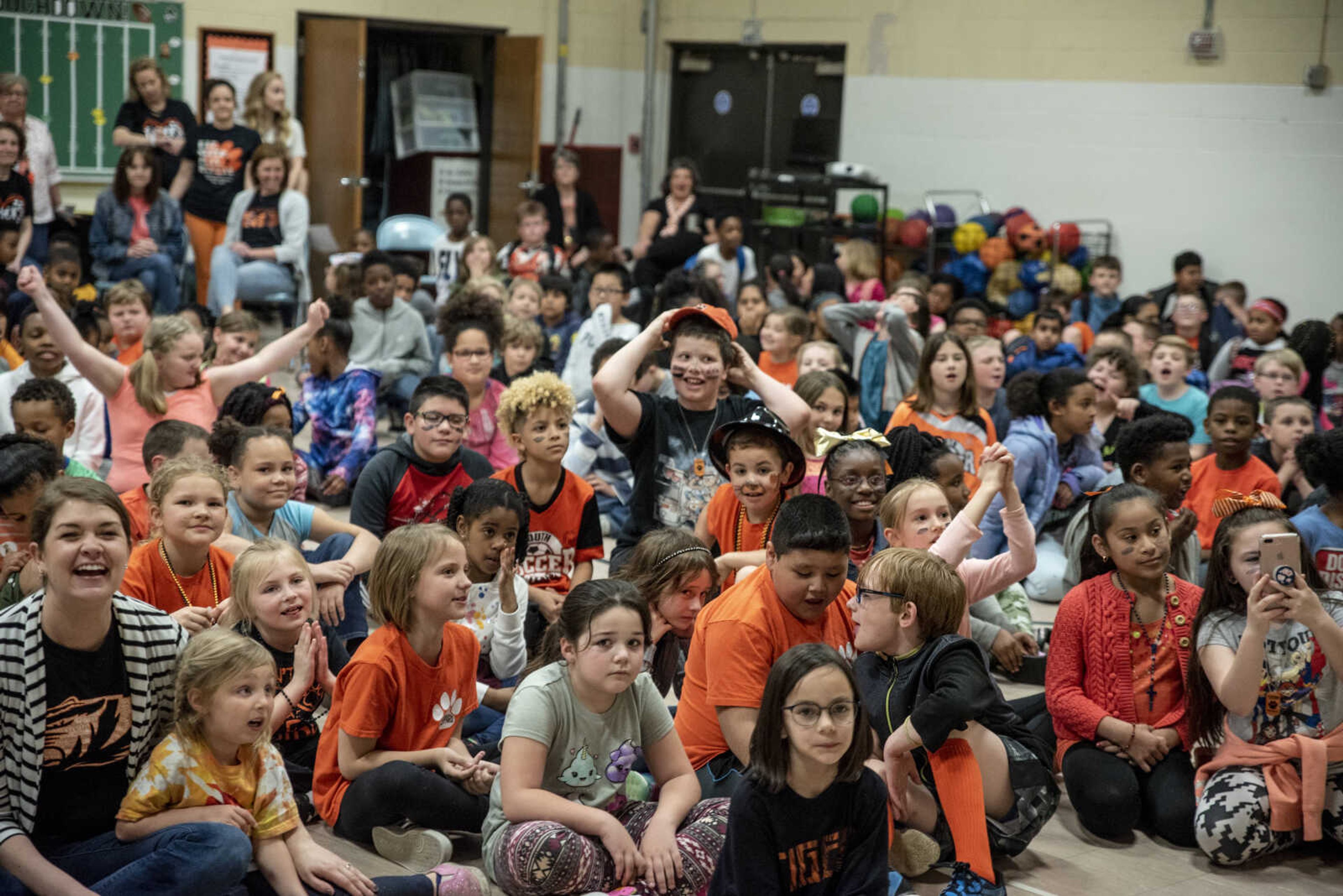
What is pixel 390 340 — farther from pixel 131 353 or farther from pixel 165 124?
pixel 165 124

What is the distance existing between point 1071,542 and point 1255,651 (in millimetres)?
1347

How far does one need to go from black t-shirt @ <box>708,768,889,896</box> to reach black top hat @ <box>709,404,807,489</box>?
1.27 metres

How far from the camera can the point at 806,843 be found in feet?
8.68

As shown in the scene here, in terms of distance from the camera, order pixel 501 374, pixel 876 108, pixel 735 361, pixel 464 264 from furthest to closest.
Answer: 1. pixel 876 108
2. pixel 464 264
3. pixel 501 374
4. pixel 735 361

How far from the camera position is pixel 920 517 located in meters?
3.71

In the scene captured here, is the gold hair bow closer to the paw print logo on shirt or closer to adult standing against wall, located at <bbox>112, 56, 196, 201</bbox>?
the paw print logo on shirt

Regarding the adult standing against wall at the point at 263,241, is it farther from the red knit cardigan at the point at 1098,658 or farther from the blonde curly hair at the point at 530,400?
the red knit cardigan at the point at 1098,658

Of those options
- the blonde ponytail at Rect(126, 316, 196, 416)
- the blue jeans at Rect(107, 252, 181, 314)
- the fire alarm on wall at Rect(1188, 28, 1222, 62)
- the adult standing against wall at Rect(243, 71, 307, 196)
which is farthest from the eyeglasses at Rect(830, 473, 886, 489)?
the fire alarm on wall at Rect(1188, 28, 1222, 62)

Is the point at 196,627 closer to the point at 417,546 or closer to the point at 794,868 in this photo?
the point at 417,546

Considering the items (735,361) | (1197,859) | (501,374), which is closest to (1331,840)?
(1197,859)

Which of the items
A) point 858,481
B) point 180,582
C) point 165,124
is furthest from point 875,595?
point 165,124

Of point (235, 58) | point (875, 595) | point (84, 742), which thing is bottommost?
point (84, 742)

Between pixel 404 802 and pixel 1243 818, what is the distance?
1966mm

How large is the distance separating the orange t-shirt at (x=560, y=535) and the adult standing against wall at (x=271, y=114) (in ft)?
21.4
